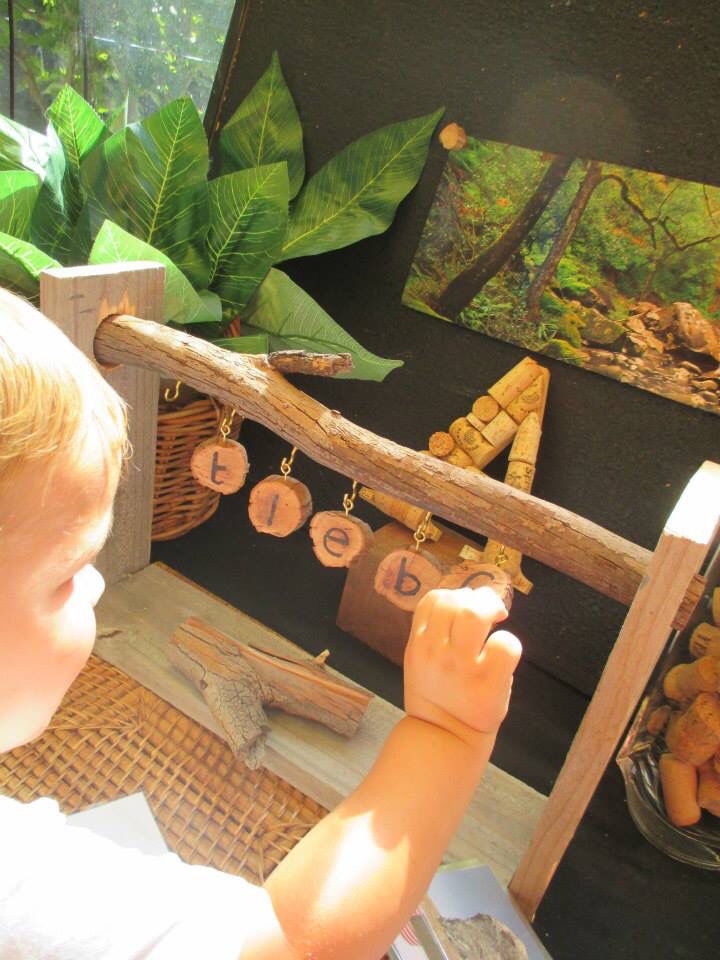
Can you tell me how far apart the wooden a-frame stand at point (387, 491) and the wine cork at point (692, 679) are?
0.54 feet

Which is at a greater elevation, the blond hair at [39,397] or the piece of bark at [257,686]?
the blond hair at [39,397]

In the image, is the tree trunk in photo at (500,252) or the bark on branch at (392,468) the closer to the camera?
the bark on branch at (392,468)

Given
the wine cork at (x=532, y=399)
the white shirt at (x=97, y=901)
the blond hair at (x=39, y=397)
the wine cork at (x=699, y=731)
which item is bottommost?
the wine cork at (x=699, y=731)

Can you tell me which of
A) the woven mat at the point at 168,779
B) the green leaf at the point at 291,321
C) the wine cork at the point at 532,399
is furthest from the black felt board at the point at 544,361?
the woven mat at the point at 168,779

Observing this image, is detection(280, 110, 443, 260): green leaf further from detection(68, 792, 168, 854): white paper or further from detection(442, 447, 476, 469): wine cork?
detection(68, 792, 168, 854): white paper

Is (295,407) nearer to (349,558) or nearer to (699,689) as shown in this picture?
(349,558)

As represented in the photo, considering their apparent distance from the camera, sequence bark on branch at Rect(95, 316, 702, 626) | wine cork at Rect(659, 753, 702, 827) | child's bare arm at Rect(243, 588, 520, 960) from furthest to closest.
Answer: wine cork at Rect(659, 753, 702, 827) → bark on branch at Rect(95, 316, 702, 626) → child's bare arm at Rect(243, 588, 520, 960)

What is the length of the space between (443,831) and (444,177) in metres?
0.79

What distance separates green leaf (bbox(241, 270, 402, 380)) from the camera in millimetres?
975

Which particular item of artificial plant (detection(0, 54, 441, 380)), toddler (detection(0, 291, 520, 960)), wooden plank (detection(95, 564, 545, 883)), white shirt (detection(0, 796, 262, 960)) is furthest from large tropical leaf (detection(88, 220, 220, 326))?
white shirt (detection(0, 796, 262, 960))

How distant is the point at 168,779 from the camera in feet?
2.28

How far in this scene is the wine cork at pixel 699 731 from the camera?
75 centimetres

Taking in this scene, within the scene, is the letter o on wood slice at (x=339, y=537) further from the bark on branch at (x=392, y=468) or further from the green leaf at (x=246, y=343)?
the green leaf at (x=246, y=343)

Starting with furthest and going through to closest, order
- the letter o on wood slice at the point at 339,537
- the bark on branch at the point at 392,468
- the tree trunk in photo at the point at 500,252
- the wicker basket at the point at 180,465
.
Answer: the wicker basket at the point at 180,465
the tree trunk in photo at the point at 500,252
the letter o on wood slice at the point at 339,537
the bark on branch at the point at 392,468
